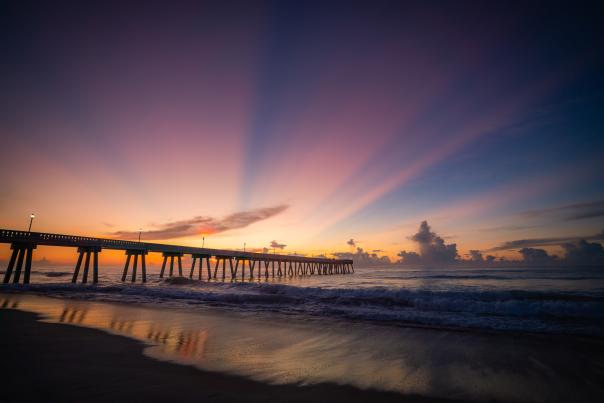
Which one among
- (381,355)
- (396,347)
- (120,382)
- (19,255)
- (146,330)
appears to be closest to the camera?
(120,382)

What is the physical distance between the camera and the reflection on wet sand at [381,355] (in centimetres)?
414

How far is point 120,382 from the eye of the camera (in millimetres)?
3820

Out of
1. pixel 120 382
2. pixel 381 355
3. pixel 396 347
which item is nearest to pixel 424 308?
pixel 396 347

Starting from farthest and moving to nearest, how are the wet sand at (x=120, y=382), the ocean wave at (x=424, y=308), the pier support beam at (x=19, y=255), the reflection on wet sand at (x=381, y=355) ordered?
the pier support beam at (x=19, y=255) < the ocean wave at (x=424, y=308) < the reflection on wet sand at (x=381, y=355) < the wet sand at (x=120, y=382)

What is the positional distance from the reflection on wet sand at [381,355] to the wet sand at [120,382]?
1.11 ft

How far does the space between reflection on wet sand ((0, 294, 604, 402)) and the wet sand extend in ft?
1.11

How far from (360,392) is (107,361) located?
4.30 m

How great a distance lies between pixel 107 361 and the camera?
4762 mm

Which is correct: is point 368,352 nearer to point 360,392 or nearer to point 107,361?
point 360,392

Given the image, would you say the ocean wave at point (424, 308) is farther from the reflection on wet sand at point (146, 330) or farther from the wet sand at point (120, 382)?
the wet sand at point (120, 382)

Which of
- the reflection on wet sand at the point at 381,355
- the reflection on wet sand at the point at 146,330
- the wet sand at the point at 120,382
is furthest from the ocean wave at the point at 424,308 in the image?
the wet sand at the point at 120,382

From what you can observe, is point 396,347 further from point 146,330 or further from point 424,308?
point 424,308

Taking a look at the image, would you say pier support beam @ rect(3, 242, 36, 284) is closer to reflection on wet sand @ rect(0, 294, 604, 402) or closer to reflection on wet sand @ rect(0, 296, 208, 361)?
reflection on wet sand @ rect(0, 296, 208, 361)

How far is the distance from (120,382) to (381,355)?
4583 millimetres
